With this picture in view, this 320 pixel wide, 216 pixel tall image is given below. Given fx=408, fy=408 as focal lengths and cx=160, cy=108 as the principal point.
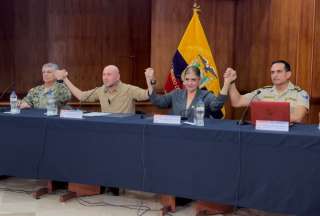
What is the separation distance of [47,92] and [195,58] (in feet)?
5.42

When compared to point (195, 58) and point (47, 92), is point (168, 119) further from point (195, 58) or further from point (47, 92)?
point (195, 58)

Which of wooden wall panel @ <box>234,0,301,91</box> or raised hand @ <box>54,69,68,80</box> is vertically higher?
wooden wall panel @ <box>234,0,301,91</box>

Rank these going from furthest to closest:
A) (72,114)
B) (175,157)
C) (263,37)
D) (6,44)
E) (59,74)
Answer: (6,44) → (263,37) → (59,74) → (72,114) → (175,157)

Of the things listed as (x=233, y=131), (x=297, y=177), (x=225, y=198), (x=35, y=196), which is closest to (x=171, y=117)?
(x=233, y=131)

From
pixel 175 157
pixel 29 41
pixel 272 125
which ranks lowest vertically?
pixel 175 157

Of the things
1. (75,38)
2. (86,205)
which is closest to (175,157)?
(86,205)

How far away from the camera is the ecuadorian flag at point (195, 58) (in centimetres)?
449

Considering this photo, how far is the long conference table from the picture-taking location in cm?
245

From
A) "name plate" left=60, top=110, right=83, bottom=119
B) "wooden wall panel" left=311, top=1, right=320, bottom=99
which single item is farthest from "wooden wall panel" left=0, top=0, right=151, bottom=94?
"name plate" left=60, top=110, right=83, bottom=119

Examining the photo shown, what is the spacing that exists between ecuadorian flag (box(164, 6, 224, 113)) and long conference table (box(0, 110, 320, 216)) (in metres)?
1.50

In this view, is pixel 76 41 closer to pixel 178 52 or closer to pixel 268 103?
pixel 178 52

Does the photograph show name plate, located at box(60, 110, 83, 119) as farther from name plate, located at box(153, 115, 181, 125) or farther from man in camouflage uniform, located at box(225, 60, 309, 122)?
man in camouflage uniform, located at box(225, 60, 309, 122)

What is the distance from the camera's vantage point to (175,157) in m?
2.75

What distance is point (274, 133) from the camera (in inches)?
97.6
